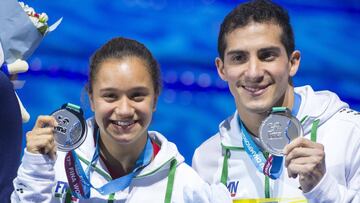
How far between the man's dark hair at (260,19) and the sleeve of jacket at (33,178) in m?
0.91

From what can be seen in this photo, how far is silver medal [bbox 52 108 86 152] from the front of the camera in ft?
9.11

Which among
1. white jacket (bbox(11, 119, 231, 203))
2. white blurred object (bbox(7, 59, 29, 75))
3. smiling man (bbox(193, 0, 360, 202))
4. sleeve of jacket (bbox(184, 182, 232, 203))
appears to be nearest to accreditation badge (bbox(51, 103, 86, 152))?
white jacket (bbox(11, 119, 231, 203))

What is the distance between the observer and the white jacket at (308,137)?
288 cm

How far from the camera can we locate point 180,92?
4.62m

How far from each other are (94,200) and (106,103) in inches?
15.7

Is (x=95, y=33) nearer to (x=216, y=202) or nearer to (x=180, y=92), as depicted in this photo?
(x=180, y=92)

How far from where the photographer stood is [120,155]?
9.85ft

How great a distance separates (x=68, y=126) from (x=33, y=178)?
0.23 m

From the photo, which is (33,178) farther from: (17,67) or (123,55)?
(17,67)

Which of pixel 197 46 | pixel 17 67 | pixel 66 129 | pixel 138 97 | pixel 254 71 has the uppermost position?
pixel 197 46

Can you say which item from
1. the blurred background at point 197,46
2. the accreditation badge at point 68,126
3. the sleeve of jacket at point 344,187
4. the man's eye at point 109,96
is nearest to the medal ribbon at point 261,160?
the sleeve of jacket at point 344,187

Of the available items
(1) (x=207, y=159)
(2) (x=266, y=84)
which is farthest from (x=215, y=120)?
(2) (x=266, y=84)

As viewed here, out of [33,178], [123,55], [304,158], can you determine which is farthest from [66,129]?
[304,158]

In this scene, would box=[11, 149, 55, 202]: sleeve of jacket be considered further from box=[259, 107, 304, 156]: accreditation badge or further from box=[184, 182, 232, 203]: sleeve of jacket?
box=[259, 107, 304, 156]: accreditation badge
